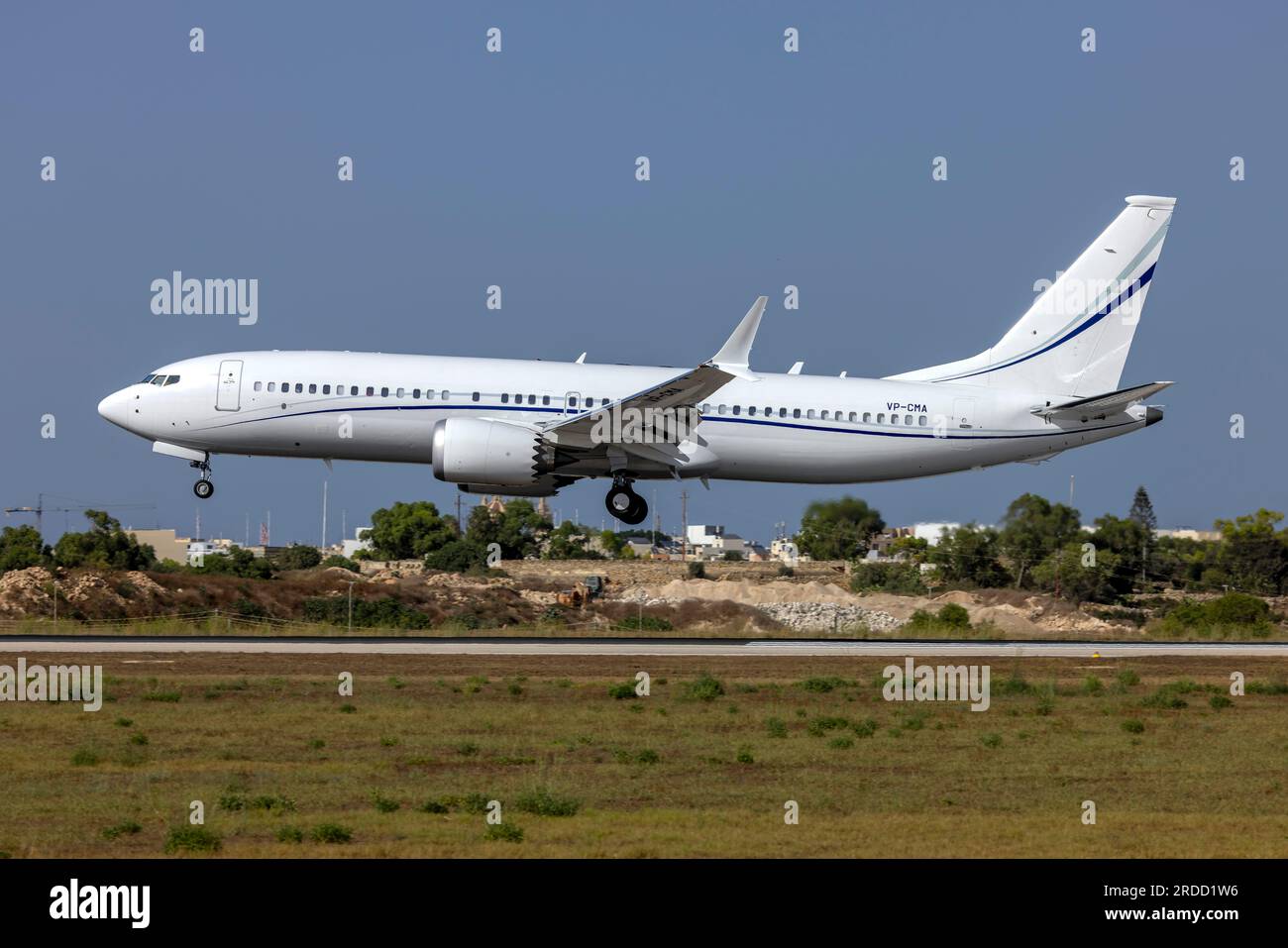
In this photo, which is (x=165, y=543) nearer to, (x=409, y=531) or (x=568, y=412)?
(x=409, y=531)

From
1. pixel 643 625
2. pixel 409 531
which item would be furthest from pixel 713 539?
pixel 643 625

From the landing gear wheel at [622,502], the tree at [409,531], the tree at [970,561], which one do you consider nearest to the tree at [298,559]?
the tree at [409,531]

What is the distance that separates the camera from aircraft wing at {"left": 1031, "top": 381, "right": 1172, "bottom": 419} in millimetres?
39656

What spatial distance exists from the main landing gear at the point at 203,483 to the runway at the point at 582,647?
164 inches

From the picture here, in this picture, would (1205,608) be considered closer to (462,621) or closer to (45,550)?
(462,621)

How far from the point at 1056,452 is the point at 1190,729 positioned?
17001mm

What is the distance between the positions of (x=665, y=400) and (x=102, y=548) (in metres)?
40.1

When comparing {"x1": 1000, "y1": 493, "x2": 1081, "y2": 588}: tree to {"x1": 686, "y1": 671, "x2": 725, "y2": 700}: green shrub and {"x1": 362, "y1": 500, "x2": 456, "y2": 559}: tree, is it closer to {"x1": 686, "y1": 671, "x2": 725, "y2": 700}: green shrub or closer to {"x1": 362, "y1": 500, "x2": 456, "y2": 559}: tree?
{"x1": 686, "y1": 671, "x2": 725, "y2": 700}: green shrub

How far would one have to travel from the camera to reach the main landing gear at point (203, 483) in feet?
139

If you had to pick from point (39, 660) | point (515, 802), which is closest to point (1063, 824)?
point (515, 802)

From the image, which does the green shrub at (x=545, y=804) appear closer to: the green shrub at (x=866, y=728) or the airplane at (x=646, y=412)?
the green shrub at (x=866, y=728)

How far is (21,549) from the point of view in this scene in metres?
68.6

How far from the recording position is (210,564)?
232ft
